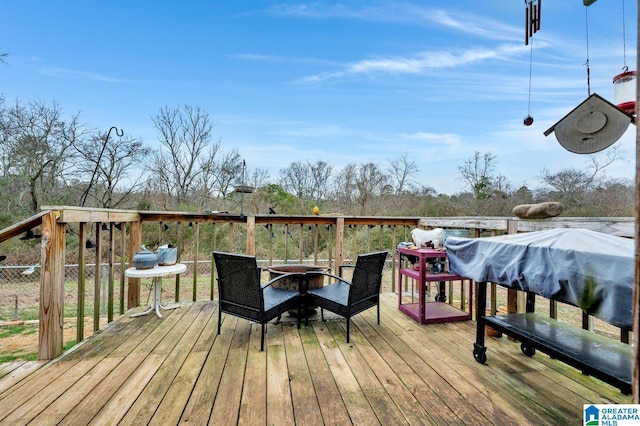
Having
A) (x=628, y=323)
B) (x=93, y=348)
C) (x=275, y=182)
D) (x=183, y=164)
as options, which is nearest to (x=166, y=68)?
(x=183, y=164)

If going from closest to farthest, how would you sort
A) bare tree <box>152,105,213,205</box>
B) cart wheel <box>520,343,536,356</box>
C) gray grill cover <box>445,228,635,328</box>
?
gray grill cover <box>445,228,635,328</box> < cart wheel <box>520,343,536,356</box> < bare tree <box>152,105,213,205</box>

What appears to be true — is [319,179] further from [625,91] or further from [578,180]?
[625,91]

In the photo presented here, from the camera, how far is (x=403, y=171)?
10.8 metres

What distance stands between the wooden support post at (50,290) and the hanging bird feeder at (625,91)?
13.1 feet

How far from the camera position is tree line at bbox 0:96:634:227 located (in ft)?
24.1

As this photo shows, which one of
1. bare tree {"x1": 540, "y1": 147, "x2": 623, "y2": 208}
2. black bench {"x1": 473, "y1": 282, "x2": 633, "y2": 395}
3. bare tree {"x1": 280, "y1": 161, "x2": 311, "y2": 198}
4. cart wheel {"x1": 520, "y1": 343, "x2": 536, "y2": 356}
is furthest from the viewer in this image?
bare tree {"x1": 280, "y1": 161, "x2": 311, "y2": 198}

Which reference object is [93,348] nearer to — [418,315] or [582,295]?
[418,315]

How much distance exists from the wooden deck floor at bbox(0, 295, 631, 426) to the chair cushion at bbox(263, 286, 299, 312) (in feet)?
1.14

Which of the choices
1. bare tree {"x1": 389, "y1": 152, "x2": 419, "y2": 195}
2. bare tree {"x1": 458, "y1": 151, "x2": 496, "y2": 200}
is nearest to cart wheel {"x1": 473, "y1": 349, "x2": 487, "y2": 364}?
bare tree {"x1": 389, "y1": 152, "x2": 419, "y2": 195}

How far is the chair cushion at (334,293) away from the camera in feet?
8.62

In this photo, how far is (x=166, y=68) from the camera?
7.95 metres

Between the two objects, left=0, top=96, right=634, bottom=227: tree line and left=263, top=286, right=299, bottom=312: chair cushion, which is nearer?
left=263, top=286, right=299, bottom=312: chair cushion

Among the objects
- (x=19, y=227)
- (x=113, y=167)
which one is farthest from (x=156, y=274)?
(x=113, y=167)

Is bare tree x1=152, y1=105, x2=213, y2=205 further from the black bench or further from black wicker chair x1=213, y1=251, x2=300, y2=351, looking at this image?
the black bench
